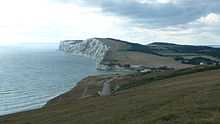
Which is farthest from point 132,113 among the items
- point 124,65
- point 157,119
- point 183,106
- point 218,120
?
point 124,65

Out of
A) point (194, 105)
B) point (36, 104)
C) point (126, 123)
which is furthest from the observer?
point (36, 104)

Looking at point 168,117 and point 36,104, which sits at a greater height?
point 168,117

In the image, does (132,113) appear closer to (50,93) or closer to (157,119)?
(157,119)

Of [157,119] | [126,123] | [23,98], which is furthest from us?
[23,98]

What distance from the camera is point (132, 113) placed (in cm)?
2527

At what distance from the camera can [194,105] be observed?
23.2 meters

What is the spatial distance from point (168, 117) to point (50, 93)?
3319 inches

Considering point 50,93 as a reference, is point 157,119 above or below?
above

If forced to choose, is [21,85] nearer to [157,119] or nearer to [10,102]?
[10,102]

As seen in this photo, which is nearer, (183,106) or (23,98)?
(183,106)

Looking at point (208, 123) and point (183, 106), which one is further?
point (183, 106)

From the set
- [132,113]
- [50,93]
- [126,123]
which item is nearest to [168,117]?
[126,123]

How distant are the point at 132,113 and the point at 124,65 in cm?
17173

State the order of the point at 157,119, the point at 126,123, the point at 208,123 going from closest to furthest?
1. the point at 208,123
2. the point at 157,119
3. the point at 126,123
